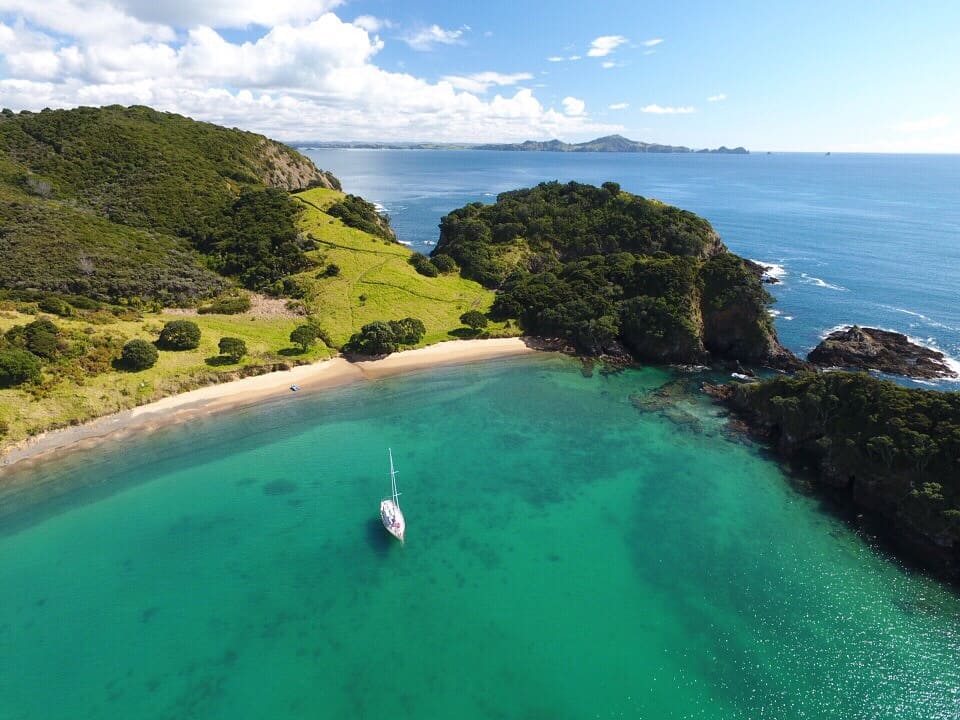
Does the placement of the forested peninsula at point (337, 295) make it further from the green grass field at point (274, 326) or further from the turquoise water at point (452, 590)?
the turquoise water at point (452, 590)

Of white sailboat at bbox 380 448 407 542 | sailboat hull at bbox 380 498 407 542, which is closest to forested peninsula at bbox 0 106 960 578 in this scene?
white sailboat at bbox 380 448 407 542

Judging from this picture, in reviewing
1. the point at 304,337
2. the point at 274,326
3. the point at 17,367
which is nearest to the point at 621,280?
the point at 304,337

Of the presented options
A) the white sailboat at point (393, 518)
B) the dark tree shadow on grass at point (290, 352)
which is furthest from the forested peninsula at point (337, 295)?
the white sailboat at point (393, 518)

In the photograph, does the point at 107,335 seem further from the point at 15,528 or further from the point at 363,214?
the point at 363,214

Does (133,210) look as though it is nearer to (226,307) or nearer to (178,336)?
(226,307)

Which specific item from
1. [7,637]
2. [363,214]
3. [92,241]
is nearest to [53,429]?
[7,637]

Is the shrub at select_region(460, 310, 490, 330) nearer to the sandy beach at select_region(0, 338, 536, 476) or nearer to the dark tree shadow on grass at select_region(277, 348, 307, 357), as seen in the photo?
the sandy beach at select_region(0, 338, 536, 476)
